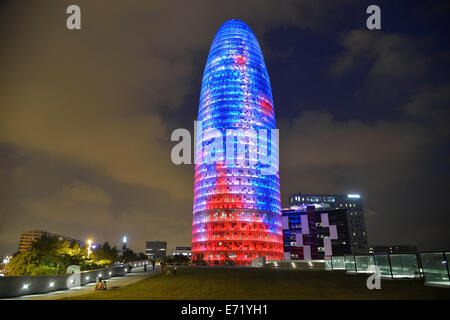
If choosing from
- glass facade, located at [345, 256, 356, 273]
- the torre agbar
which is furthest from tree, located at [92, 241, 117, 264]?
glass facade, located at [345, 256, 356, 273]

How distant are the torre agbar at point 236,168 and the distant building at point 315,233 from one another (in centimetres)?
6988

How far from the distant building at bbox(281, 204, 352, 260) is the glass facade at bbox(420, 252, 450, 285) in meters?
161

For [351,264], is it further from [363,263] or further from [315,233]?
[315,233]

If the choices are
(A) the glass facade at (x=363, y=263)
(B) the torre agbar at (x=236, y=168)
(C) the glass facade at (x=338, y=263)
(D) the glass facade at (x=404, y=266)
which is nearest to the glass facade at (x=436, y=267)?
(D) the glass facade at (x=404, y=266)

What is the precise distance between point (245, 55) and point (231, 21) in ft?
92.7

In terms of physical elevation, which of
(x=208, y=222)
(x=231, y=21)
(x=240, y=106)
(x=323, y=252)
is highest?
(x=231, y=21)

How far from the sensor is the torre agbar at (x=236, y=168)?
4193 inches

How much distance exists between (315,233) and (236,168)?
9799cm

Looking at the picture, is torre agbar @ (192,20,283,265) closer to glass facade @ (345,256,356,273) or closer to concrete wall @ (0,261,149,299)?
glass facade @ (345,256,356,273)

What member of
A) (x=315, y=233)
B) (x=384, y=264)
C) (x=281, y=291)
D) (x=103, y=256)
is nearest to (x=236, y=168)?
(x=103, y=256)

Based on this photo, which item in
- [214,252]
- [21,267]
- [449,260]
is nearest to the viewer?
[449,260]

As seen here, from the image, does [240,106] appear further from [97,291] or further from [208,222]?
[97,291]

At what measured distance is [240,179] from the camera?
112125 mm

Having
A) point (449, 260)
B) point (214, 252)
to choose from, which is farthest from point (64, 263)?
point (214, 252)
